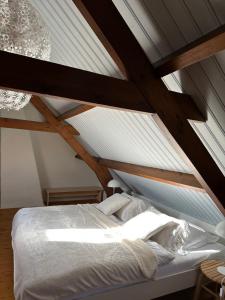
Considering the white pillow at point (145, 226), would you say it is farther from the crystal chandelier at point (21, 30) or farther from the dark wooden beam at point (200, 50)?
the crystal chandelier at point (21, 30)

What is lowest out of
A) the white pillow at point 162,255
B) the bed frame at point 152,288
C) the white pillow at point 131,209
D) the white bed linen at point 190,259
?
the bed frame at point 152,288

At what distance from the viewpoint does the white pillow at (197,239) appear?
271 centimetres

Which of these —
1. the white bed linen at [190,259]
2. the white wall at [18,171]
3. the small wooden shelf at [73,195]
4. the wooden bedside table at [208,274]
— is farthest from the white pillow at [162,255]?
the white wall at [18,171]

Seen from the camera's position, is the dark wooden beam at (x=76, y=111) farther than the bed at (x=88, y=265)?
Yes

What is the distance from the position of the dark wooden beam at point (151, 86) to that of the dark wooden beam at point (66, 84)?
0.28 ft

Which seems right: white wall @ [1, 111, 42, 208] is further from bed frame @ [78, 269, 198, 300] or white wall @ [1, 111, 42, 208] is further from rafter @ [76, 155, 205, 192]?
bed frame @ [78, 269, 198, 300]

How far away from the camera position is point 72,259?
7.10ft

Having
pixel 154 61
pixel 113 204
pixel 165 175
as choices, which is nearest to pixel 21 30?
pixel 154 61

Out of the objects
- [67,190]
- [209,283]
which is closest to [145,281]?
[209,283]

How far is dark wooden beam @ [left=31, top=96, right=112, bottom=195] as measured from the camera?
170 inches

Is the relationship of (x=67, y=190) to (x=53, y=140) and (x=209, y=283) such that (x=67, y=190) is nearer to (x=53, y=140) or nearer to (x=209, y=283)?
(x=53, y=140)

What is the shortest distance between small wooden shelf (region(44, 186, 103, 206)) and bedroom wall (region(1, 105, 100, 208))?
208 mm

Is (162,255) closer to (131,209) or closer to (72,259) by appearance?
(72,259)

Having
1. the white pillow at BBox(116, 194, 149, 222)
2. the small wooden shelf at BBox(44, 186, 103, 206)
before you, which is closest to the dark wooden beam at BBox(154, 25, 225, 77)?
the white pillow at BBox(116, 194, 149, 222)
